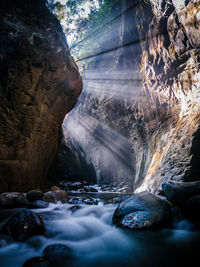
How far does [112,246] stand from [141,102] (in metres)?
9.66

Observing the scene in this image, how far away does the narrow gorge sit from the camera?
2.25m

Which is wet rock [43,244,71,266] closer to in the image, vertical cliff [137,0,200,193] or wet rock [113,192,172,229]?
wet rock [113,192,172,229]

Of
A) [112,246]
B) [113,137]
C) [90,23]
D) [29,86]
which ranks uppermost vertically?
[90,23]

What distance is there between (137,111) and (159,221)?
9.45 m

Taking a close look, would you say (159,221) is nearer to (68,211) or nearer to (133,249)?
(133,249)

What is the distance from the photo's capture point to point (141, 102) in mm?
10773

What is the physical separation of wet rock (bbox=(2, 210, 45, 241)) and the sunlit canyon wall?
3911 mm

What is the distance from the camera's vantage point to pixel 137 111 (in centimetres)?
1139

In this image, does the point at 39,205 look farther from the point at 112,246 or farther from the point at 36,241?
the point at 112,246

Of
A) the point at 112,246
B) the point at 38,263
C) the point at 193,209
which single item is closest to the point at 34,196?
the point at 112,246


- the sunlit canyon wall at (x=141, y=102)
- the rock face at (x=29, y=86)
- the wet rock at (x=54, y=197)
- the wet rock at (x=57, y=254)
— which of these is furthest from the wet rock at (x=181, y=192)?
the rock face at (x=29, y=86)

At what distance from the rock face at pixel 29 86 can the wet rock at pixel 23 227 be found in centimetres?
304

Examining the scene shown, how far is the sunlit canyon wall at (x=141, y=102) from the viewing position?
18.1 ft

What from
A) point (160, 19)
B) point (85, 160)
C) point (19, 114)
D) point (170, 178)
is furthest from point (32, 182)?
point (85, 160)
